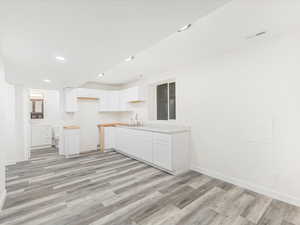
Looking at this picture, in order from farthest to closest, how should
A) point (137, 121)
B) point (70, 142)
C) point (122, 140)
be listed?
point (137, 121), point (122, 140), point (70, 142)

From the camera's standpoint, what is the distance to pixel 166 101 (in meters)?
4.13

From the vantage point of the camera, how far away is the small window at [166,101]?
3920 mm

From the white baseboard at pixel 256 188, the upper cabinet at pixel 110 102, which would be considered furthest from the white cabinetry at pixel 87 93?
the white baseboard at pixel 256 188

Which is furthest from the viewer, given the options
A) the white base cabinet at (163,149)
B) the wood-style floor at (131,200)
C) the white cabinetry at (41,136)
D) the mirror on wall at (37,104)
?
the mirror on wall at (37,104)

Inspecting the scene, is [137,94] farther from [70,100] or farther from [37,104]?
[37,104]

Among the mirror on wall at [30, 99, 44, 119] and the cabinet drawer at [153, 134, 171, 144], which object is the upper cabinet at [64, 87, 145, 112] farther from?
the mirror on wall at [30, 99, 44, 119]

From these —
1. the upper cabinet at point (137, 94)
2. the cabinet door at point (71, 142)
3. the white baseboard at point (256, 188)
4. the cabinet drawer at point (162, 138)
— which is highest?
the upper cabinet at point (137, 94)

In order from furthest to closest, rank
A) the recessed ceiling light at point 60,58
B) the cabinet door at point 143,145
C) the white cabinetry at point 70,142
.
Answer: the white cabinetry at point 70,142 → the cabinet door at point 143,145 → the recessed ceiling light at point 60,58

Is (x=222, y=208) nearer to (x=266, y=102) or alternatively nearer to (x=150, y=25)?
(x=266, y=102)

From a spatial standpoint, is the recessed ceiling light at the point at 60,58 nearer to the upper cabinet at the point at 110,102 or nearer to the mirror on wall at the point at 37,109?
the upper cabinet at the point at 110,102

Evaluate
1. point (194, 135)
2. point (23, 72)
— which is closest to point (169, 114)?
point (194, 135)

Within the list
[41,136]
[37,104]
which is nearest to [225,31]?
[41,136]

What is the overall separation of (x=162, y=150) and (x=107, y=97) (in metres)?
3.12

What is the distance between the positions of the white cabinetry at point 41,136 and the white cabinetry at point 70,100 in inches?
67.0
